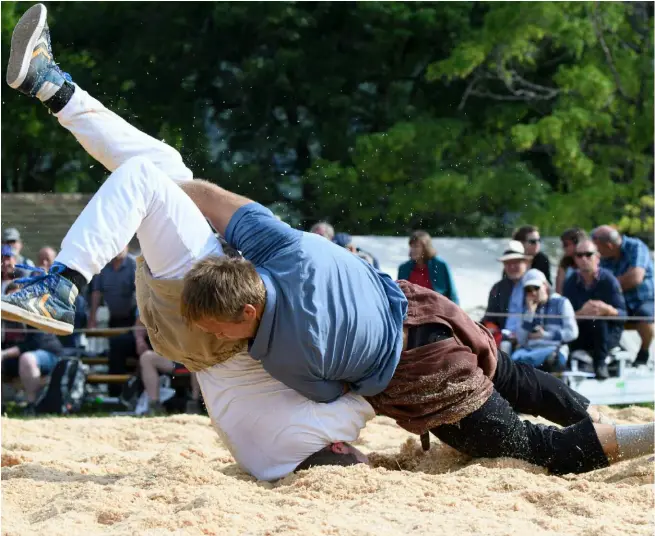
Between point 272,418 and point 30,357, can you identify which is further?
point 30,357

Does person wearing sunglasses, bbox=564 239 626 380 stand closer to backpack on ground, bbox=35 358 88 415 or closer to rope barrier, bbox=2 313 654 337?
rope barrier, bbox=2 313 654 337

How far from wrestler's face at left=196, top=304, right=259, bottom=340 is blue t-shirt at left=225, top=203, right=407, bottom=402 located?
1.4 inches

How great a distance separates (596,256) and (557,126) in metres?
4.01

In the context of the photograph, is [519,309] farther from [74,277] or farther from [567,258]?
[74,277]

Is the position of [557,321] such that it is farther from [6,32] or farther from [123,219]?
[6,32]

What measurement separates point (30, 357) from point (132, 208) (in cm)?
450

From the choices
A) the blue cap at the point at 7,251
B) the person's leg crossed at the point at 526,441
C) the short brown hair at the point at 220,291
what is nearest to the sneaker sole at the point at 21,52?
the short brown hair at the point at 220,291

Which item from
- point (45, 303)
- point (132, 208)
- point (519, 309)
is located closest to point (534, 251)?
point (519, 309)

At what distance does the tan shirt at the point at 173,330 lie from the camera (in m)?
4.07

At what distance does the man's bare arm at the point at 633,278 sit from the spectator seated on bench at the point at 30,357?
4.35m

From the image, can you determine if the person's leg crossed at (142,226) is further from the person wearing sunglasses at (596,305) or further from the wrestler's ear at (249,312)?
the person wearing sunglasses at (596,305)

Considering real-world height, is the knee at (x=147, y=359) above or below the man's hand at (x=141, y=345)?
below

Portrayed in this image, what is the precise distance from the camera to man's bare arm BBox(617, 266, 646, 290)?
8250mm

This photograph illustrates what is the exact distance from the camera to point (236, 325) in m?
3.85
